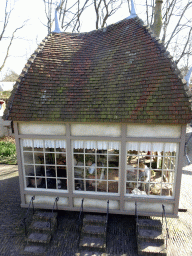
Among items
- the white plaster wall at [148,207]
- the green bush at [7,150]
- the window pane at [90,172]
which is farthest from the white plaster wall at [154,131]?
the green bush at [7,150]

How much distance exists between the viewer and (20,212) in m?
7.83

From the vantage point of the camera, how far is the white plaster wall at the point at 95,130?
6.32 m

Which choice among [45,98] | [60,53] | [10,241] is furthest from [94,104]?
[10,241]

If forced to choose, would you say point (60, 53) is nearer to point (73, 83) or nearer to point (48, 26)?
point (73, 83)

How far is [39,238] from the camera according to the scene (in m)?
6.07

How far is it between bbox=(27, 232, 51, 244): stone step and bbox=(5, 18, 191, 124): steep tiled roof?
379 centimetres

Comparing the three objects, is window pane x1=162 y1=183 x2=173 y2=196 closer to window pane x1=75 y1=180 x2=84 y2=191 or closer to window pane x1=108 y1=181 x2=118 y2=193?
window pane x1=108 y1=181 x2=118 y2=193

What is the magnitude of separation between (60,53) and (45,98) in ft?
8.16

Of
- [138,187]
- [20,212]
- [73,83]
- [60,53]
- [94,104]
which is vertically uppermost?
[60,53]

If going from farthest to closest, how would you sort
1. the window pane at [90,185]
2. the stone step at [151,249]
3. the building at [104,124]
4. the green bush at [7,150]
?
the green bush at [7,150] → the window pane at [90,185] → the building at [104,124] → the stone step at [151,249]

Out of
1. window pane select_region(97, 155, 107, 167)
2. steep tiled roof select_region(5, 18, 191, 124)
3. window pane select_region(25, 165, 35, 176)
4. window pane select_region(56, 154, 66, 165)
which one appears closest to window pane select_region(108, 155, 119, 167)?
window pane select_region(97, 155, 107, 167)

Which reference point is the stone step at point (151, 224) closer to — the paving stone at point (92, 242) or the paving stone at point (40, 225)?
the paving stone at point (92, 242)

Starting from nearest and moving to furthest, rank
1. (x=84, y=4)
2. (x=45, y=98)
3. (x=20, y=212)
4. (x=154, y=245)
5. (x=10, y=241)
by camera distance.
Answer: (x=154, y=245), (x=10, y=241), (x=45, y=98), (x=20, y=212), (x=84, y=4)

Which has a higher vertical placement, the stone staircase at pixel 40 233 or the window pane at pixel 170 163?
the window pane at pixel 170 163
